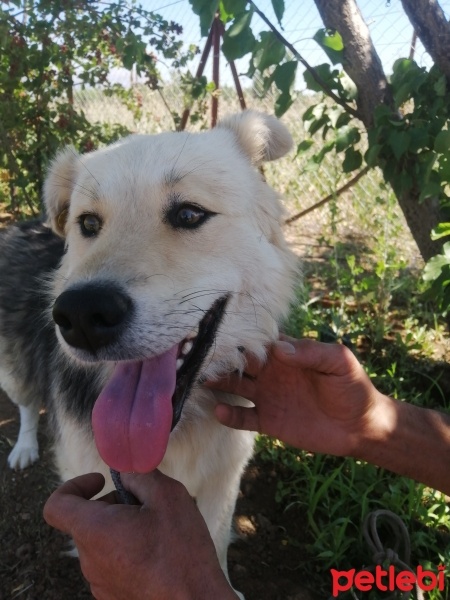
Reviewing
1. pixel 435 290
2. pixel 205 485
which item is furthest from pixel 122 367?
pixel 435 290

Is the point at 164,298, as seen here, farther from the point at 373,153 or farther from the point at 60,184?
the point at 373,153

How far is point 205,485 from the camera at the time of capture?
1963 mm

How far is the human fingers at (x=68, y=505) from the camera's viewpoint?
48.6 inches

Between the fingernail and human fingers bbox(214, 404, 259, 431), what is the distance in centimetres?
30

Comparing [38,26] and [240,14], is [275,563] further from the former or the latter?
[38,26]

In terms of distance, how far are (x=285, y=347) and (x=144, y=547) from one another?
0.80m

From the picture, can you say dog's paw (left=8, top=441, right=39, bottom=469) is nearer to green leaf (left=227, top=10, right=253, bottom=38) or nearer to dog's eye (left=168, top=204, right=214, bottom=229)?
dog's eye (left=168, top=204, right=214, bottom=229)

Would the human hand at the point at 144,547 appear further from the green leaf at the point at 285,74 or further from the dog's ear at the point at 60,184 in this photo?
the green leaf at the point at 285,74


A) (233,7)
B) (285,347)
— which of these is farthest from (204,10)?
(285,347)

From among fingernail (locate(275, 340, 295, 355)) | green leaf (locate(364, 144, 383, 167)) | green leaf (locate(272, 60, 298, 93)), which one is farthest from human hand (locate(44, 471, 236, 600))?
green leaf (locate(364, 144, 383, 167))

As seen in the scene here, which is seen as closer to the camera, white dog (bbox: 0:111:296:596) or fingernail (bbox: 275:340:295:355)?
white dog (bbox: 0:111:296:596)

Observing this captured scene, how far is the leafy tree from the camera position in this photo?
147 inches

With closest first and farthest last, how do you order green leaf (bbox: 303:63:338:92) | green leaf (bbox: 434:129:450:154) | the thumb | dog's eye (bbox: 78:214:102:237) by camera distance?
the thumb
dog's eye (bbox: 78:214:102:237)
green leaf (bbox: 434:129:450:154)
green leaf (bbox: 303:63:338:92)

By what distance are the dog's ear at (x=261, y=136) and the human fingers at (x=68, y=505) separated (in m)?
1.43
